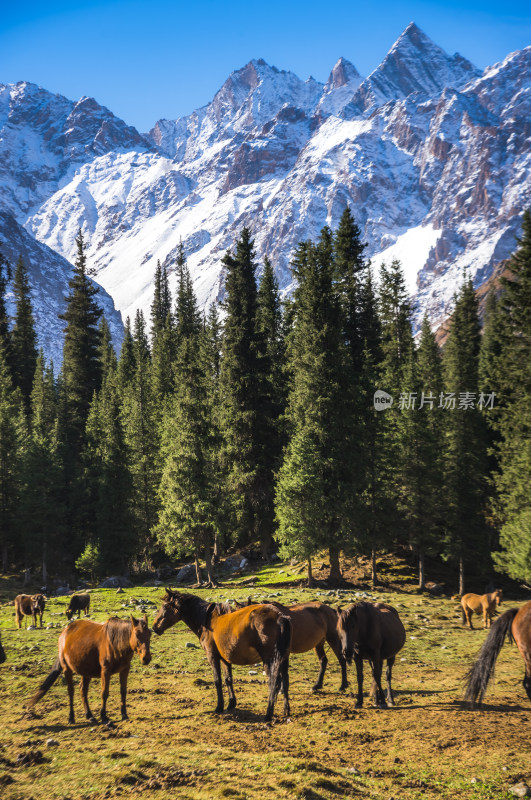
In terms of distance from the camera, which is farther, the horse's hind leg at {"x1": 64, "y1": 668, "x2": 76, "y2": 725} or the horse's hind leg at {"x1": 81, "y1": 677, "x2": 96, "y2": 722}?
the horse's hind leg at {"x1": 64, "y1": 668, "x2": 76, "y2": 725}

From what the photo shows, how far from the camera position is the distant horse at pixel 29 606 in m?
22.4

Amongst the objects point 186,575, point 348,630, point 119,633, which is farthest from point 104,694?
point 186,575

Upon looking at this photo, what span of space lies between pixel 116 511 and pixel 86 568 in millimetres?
7466

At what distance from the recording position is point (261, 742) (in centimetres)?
952

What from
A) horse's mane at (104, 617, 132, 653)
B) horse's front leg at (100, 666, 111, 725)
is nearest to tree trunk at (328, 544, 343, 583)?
horse's front leg at (100, 666, 111, 725)

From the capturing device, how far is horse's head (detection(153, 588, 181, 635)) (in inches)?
471

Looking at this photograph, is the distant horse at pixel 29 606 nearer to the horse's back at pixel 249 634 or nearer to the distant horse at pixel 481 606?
the horse's back at pixel 249 634

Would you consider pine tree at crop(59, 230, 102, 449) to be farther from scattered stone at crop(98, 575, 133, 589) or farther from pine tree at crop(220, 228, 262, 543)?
pine tree at crop(220, 228, 262, 543)

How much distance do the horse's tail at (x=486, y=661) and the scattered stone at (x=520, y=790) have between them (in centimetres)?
335

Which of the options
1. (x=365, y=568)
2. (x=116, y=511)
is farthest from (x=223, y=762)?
(x=116, y=511)

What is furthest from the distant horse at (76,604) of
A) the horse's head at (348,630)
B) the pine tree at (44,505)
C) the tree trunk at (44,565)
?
the pine tree at (44,505)

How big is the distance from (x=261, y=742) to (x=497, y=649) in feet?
17.7

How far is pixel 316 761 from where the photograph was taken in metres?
8.66

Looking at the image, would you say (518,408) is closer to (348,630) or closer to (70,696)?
(348,630)
